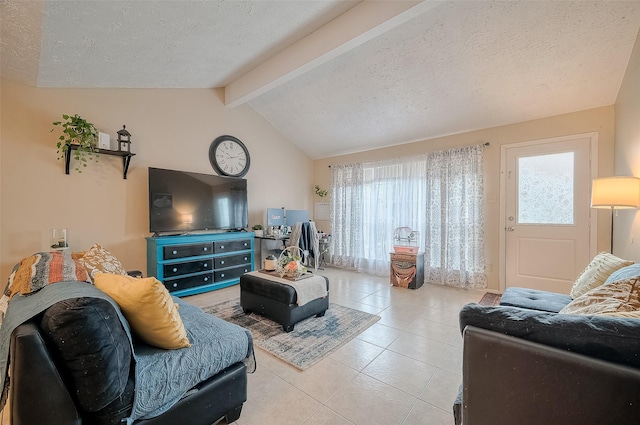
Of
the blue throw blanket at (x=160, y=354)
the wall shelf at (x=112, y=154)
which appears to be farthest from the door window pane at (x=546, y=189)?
the wall shelf at (x=112, y=154)

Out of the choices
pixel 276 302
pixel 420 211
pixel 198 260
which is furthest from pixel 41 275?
pixel 420 211

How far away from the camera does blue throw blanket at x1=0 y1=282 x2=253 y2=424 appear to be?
1.03 m

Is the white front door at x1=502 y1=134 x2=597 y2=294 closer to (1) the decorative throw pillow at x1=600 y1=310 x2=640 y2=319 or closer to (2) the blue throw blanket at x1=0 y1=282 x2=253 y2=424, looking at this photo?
(1) the decorative throw pillow at x1=600 y1=310 x2=640 y2=319

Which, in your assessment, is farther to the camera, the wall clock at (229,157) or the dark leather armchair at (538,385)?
the wall clock at (229,157)

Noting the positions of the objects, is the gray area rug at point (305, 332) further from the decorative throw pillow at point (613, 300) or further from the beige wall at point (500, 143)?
the beige wall at point (500, 143)

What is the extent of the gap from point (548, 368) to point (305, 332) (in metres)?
1.98

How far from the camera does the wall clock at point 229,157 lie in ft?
14.0

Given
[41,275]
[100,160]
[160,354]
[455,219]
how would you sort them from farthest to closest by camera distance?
[455,219], [100,160], [41,275], [160,354]

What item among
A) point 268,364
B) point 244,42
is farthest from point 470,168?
point 268,364

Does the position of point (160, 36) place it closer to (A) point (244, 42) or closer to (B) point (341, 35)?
(A) point (244, 42)

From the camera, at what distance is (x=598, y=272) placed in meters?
1.86

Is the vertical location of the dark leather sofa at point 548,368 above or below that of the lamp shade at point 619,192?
below

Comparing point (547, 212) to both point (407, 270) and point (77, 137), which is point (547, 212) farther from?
point (77, 137)

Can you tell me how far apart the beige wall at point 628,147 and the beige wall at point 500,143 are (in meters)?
0.20
